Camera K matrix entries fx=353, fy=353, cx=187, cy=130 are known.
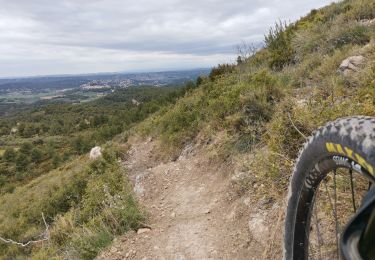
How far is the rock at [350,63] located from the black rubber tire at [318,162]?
4.65m

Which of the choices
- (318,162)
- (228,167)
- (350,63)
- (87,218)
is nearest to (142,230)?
(228,167)

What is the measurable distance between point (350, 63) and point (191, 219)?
4.03 m

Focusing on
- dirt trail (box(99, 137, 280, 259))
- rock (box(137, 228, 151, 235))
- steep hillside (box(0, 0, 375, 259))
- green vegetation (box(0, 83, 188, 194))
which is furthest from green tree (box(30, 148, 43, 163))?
rock (box(137, 228, 151, 235))

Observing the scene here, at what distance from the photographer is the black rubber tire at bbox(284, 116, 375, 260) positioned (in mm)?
1341

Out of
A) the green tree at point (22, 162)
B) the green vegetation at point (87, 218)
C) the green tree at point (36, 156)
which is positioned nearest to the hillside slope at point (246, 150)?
the green vegetation at point (87, 218)

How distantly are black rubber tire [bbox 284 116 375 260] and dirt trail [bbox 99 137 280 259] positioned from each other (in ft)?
5.28

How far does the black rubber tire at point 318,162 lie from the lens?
1.34 meters

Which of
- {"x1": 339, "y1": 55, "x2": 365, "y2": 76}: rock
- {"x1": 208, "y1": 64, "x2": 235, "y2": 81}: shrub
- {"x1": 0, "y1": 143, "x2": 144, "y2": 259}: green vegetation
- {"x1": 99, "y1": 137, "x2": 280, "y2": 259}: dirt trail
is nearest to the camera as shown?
{"x1": 99, "y1": 137, "x2": 280, "y2": 259}: dirt trail

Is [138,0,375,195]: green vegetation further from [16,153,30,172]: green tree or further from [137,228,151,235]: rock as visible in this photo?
[16,153,30,172]: green tree

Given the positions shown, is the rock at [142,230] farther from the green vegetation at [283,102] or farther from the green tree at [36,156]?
the green tree at [36,156]

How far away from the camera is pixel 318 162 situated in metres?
1.80

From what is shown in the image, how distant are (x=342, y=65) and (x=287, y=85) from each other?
1106mm

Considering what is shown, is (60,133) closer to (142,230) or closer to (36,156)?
(36,156)

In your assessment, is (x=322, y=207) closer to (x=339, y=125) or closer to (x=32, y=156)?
(x=339, y=125)
